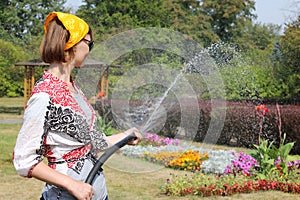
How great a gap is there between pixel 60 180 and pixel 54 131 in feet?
0.59

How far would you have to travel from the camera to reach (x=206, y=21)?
3206 cm

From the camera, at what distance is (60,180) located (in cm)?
157

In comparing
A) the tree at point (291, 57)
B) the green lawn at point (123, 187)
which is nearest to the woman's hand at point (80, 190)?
the green lawn at point (123, 187)

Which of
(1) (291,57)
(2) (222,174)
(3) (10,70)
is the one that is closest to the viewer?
(2) (222,174)

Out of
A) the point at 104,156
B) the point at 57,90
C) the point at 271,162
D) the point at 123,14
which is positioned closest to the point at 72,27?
the point at 57,90

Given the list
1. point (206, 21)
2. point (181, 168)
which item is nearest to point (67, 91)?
point (181, 168)

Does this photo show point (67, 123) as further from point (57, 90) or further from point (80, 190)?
point (80, 190)

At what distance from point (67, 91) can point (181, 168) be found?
19.0ft

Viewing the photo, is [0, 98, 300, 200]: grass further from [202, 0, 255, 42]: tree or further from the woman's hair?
[202, 0, 255, 42]: tree

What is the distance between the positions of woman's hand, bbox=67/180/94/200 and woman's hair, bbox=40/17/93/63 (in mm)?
452

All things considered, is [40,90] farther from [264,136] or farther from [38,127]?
[264,136]

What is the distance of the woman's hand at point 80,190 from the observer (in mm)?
1584

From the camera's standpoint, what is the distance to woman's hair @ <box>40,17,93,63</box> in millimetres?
1664

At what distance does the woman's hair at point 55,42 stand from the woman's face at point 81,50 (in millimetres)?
49
